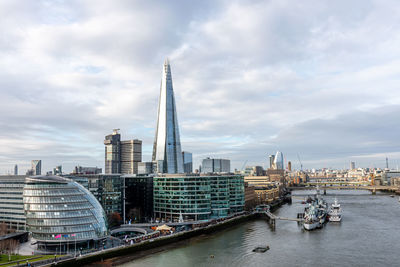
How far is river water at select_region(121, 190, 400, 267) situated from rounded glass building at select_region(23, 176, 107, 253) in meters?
9.55

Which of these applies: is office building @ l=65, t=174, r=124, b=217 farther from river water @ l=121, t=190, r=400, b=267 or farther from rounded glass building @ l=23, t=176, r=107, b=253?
river water @ l=121, t=190, r=400, b=267

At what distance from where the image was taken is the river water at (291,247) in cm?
4984

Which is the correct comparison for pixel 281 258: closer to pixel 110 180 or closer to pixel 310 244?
pixel 310 244

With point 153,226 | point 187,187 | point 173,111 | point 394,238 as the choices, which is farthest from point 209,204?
point 173,111

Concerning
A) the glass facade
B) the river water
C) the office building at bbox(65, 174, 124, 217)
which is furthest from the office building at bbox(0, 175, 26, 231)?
the river water

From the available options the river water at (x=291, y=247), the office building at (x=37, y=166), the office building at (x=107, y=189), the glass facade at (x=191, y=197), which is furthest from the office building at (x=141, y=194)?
the office building at (x=37, y=166)

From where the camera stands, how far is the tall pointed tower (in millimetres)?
133875

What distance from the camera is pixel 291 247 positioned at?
2349 inches

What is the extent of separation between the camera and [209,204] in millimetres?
82938

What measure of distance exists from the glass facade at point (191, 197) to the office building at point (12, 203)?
30.4 meters

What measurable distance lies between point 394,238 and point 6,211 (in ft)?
250

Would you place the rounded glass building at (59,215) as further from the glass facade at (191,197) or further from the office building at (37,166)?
the office building at (37,166)

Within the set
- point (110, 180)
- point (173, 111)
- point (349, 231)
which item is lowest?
point (349, 231)

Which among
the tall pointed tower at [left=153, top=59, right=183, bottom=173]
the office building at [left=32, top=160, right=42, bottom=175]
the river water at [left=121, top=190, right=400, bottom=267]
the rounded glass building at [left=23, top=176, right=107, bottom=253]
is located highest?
the tall pointed tower at [left=153, top=59, right=183, bottom=173]
